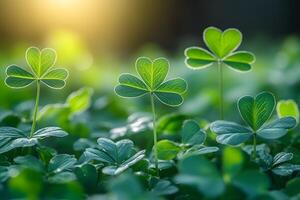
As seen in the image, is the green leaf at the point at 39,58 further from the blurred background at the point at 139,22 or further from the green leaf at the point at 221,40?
the blurred background at the point at 139,22

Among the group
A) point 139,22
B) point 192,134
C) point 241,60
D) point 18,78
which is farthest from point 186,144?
point 139,22

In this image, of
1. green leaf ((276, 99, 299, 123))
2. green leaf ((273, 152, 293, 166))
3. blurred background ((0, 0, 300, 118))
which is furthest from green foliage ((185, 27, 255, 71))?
blurred background ((0, 0, 300, 118))

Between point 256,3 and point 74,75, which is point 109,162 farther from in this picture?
point 256,3

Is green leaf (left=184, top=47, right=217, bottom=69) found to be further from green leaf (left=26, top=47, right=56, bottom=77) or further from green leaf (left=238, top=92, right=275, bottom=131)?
green leaf (left=26, top=47, right=56, bottom=77)

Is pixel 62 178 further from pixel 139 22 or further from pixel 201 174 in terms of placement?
pixel 139 22

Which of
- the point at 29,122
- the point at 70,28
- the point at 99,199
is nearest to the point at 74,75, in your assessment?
the point at 29,122

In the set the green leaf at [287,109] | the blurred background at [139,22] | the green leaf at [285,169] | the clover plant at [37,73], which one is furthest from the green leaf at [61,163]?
the blurred background at [139,22]

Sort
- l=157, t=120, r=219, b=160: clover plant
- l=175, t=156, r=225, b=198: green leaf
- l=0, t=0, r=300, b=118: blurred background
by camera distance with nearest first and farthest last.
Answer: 1. l=175, t=156, r=225, b=198: green leaf
2. l=157, t=120, r=219, b=160: clover plant
3. l=0, t=0, r=300, b=118: blurred background
